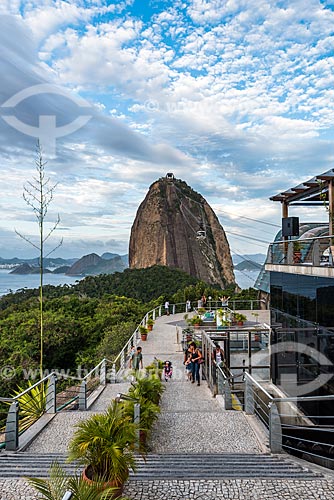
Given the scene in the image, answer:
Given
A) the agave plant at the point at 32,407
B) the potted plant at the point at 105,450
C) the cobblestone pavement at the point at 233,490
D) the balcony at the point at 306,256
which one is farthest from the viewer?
the balcony at the point at 306,256

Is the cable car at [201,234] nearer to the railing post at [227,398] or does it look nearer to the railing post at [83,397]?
the railing post at [227,398]

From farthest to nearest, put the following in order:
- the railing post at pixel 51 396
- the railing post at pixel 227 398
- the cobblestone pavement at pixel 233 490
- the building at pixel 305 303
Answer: the building at pixel 305 303, the railing post at pixel 227 398, the railing post at pixel 51 396, the cobblestone pavement at pixel 233 490

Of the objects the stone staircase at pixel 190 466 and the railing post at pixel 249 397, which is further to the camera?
the railing post at pixel 249 397

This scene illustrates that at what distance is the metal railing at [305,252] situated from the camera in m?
8.18

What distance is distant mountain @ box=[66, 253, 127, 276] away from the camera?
3428 inches

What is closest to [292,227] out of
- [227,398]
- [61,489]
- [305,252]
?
[305,252]

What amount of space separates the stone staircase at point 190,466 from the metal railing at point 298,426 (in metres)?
0.42

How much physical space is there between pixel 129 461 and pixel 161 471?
2.59ft

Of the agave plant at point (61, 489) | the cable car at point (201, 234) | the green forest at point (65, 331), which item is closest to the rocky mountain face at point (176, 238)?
the green forest at point (65, 331)

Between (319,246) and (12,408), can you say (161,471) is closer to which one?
(12,408)

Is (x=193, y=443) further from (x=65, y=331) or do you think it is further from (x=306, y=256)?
(x=65, y=331)

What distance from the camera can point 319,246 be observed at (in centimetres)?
839

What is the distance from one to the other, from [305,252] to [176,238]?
Answer: 49028mm

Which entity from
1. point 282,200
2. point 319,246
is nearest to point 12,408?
point 319,246
